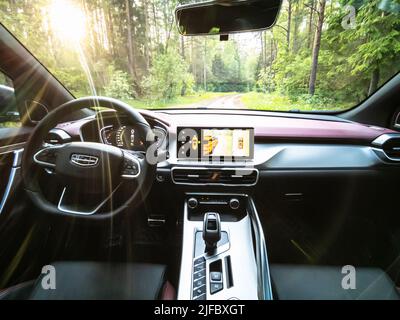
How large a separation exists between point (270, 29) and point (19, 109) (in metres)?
2.07

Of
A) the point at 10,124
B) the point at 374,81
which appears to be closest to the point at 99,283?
the point at 10,124

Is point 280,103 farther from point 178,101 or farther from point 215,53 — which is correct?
point 178,101

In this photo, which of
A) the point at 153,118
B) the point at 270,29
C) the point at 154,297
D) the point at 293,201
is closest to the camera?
the point at 154,297

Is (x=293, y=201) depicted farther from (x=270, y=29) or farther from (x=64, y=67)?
(x=64, y=67)

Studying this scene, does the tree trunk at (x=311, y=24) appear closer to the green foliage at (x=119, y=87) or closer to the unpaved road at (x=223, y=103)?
the unpaved road at (x=223, y=103)

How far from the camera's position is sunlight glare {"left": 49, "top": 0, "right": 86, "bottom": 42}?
244 centimetres

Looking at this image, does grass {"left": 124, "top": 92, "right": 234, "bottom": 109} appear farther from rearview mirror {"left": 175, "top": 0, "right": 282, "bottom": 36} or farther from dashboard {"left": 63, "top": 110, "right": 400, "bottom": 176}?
rearview mirror {"left": 175, "top": 0, "right": 282, "bottom": 36}

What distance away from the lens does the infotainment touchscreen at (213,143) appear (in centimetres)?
222

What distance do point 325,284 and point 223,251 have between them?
79 cm

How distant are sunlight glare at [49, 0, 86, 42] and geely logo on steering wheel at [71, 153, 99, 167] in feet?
4.72

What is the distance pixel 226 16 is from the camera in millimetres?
1953

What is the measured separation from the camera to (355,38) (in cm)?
240

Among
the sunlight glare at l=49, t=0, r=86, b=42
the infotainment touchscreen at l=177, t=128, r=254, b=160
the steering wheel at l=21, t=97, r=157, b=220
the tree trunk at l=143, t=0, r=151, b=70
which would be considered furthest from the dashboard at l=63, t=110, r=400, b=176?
the sunlight glare at l=49, t=0, r=86, b=42

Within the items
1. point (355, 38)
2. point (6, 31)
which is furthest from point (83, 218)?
point (355, 38)
